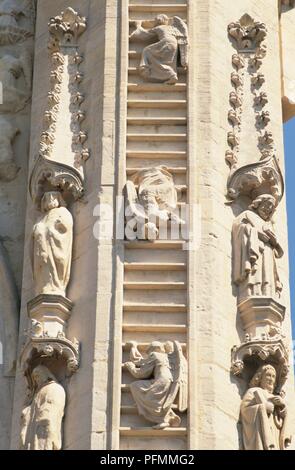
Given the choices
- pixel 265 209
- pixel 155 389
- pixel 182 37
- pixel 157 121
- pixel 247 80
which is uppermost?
pixel 182 37

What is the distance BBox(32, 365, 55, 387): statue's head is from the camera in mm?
19594

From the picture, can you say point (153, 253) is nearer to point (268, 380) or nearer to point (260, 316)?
point (260, 316)

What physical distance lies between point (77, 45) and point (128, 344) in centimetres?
384

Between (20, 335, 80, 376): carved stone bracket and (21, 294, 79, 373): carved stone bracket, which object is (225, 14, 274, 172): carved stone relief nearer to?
(21, 294, 79, 373): carved stone bracket

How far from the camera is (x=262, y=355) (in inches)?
770

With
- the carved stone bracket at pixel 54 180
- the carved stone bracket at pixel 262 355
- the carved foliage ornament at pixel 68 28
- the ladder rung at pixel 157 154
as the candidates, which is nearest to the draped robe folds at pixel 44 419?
the carved stone bracket at pixel 262 355

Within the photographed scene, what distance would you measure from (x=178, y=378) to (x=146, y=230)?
5.43 ft

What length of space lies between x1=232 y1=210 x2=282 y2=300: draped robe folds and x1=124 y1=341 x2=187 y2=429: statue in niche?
102 centimetres

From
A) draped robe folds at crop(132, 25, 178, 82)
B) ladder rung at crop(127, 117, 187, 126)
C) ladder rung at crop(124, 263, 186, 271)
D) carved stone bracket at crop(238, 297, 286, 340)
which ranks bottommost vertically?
carved stone bracket at crop(238, 297, 286, 340)

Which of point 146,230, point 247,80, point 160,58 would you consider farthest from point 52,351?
point 247,80

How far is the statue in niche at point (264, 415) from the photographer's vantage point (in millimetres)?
19094

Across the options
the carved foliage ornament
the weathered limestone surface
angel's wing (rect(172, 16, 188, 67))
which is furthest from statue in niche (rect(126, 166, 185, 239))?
the weathered limestone surface

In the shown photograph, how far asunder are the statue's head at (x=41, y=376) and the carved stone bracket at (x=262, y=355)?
5.55 ft
